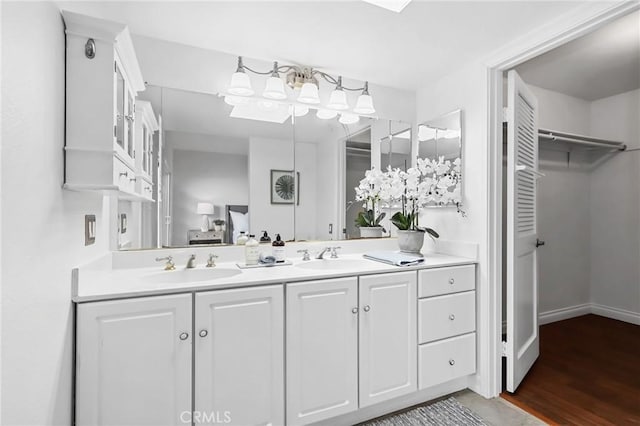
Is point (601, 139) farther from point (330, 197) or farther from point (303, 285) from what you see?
point (303, 285)

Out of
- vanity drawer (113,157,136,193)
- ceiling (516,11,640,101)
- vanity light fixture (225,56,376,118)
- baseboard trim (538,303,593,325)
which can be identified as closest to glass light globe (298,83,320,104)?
vanity light fixture (225,56,376,118)

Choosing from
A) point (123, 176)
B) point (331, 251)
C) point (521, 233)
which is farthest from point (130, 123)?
point (521, 233)

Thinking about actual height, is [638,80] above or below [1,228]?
above

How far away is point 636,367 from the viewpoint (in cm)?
234

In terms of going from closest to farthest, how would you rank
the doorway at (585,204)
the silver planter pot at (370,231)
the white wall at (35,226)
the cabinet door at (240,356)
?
the white wall at (35,226) < the cabinet door at (240,356) < the silver planter pot at (370,231) < the doorway at (585,204)

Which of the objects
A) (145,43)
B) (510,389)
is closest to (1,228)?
(145,43)

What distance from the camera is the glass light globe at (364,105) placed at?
232 cm

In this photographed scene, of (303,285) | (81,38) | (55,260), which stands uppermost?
(81,38)

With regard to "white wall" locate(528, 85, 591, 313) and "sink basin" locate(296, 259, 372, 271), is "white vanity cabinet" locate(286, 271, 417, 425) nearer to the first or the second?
"sink basin" locate(296, 259, 372, 271)

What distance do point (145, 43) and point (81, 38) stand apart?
0.71 m

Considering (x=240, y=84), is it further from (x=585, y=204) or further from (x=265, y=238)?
(x=585, y=204)

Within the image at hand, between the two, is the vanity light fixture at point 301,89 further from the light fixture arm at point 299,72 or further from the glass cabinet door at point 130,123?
Result: the glass cabinet door at point 130,123

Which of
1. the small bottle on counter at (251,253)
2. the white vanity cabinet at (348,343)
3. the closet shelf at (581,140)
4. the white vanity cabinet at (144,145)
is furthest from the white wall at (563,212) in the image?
the white vanity cabinet at (144,145)

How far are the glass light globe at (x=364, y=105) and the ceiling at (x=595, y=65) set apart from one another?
4.23ft
